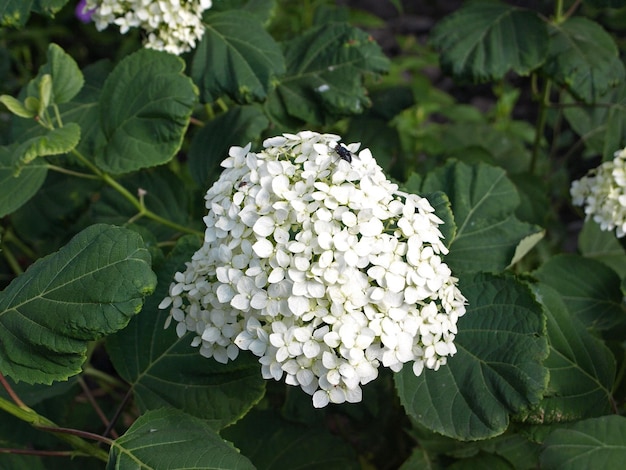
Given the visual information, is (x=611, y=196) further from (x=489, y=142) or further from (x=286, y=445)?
(x=489, y=142)

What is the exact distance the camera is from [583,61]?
216cm

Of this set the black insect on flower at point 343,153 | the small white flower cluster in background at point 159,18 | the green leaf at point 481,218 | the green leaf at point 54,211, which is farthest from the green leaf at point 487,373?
the green leaf at point 54,211

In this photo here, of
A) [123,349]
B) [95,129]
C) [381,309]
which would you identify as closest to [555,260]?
[381,309]

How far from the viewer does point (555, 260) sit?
201cm

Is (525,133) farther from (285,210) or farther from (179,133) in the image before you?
(285,210)

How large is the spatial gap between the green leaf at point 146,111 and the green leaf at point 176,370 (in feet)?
0.98

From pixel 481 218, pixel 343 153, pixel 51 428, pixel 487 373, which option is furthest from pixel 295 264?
pixel 481 218

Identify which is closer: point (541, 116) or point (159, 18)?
point (159, 18)

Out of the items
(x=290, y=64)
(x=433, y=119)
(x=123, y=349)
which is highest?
(x=290, y=64)

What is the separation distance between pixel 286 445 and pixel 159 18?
1227 mm

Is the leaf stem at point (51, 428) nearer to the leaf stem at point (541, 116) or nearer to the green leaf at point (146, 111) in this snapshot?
the green leaf at point (146, 111)

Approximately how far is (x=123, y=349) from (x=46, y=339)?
0.31 meters

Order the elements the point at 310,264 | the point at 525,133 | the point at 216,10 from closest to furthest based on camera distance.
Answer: the point at 310,264, the point at 216,10, the point at 525,133

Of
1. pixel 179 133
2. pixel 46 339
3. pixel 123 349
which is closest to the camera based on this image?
pixel 46 339
